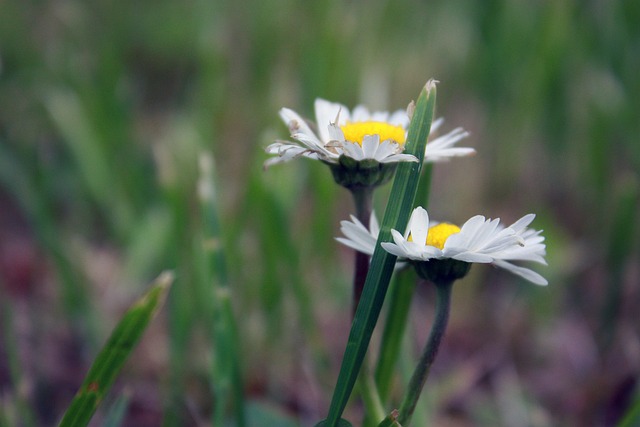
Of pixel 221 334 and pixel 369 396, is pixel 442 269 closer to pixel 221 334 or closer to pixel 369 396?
pixel 369 396

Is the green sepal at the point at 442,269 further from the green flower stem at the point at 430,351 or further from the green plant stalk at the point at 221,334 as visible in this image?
the green plant stalk at the point at 221,334

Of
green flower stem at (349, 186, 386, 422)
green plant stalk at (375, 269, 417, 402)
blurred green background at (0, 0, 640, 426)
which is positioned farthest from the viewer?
blurred green background at (0, 0, 640, 426)

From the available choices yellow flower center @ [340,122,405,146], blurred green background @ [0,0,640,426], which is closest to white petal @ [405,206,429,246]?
yellow flower center @ [340,122,405,146]

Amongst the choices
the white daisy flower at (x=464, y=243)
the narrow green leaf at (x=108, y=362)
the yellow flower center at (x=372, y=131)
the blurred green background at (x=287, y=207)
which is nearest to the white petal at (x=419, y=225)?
the white daisy flower at (x=464, y=243)

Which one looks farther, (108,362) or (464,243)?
(108,362)

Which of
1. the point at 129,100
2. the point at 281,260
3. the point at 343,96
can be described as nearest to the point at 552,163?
the point at 343,96

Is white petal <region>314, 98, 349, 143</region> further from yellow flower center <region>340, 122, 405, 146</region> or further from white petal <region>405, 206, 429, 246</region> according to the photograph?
white petal <region>405, 206, 429, 246</region>

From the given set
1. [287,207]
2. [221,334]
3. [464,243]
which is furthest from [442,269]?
[287,207]
